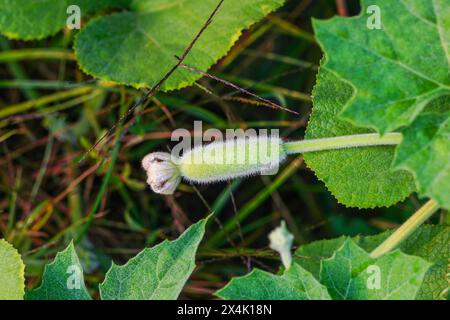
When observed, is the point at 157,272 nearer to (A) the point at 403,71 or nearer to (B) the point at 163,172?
(B) the point at 163,172

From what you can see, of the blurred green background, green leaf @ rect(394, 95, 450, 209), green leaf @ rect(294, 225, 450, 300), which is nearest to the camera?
green leaf @ rect(394, 95, 450, 209)

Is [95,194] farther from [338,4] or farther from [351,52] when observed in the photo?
[351,52]

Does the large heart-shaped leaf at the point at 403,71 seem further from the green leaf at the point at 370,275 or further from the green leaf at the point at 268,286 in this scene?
the green leaf at the point at 268,286

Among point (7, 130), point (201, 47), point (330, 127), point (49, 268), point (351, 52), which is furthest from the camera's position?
point (7, 130)

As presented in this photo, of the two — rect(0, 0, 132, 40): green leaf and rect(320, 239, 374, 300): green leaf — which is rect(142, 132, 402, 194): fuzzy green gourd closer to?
rect(320, 239, 374, 300): green leaf

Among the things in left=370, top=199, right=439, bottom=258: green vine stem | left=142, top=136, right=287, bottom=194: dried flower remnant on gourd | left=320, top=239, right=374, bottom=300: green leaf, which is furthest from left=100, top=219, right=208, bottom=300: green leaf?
left=370, top=199, right=439, bottom=258: green vine stem

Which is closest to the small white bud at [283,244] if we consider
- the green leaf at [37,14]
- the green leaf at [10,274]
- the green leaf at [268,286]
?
the green leaf at [268,286]
